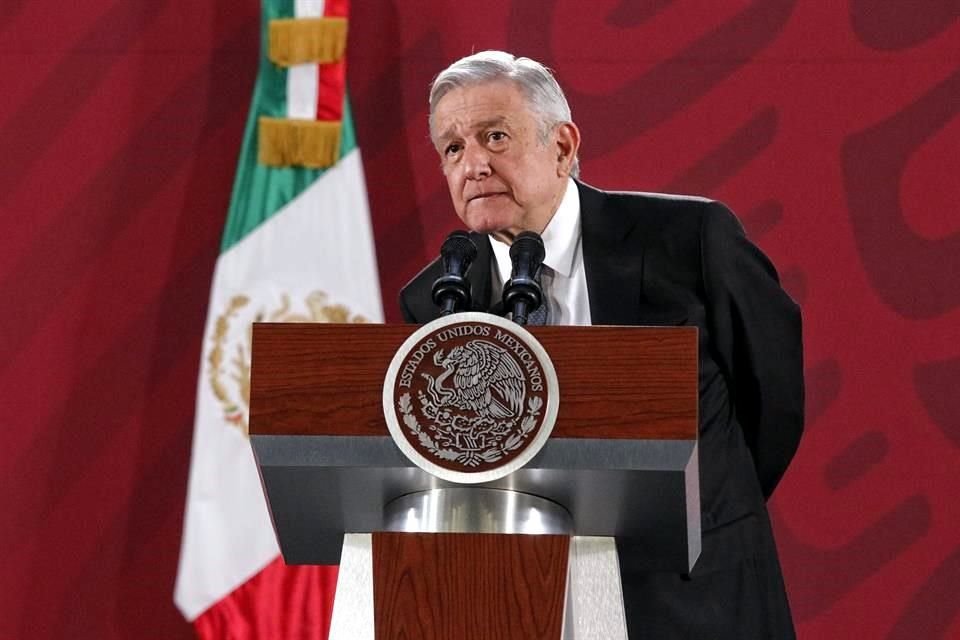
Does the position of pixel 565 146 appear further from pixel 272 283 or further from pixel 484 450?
pixel 272 283

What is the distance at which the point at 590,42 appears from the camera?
4152mm

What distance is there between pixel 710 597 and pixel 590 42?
91.9 inches

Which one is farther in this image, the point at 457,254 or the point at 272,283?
the point at 272,283

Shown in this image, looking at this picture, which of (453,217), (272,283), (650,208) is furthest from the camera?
(453,217)

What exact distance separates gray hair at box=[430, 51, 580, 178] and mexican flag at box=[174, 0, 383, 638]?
4.98 feet


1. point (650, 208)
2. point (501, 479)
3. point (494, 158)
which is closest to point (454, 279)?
point (501, 479)

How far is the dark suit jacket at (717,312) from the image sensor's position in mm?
2262

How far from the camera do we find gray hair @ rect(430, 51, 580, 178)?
2.38 metres

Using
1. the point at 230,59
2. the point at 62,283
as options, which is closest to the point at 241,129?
the point at 230,59

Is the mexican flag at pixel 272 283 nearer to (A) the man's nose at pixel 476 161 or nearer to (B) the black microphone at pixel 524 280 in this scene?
(A) the man's nose at pixel 476 161

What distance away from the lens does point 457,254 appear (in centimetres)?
195

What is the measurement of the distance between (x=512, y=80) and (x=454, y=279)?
2.09 feet

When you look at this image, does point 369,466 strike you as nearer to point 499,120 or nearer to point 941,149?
point 499,120

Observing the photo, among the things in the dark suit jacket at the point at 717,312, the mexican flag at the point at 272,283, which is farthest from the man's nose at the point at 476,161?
the mexican flag at the point at 272,283
